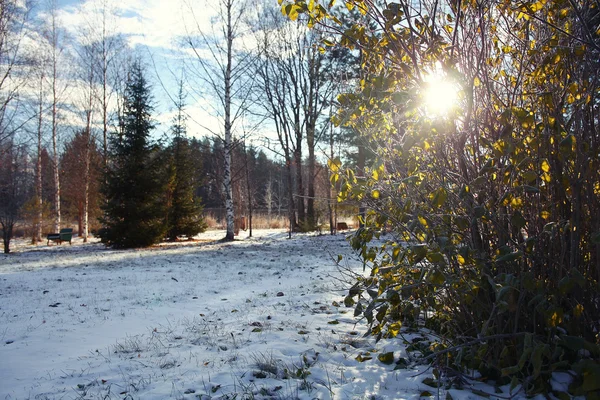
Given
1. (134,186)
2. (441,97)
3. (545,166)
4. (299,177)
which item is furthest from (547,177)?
(299,177)

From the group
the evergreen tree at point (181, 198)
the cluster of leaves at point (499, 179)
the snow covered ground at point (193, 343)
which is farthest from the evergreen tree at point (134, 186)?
the cluster of leaves at point (499, 179)

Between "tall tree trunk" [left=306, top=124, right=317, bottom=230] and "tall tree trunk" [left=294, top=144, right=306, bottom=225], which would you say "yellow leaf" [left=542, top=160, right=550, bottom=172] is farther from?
"tall tree trunk" [left=294, top=144, right=306, bottom=225]

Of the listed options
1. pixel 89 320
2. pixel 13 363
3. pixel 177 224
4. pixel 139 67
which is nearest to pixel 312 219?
pixel 177 224

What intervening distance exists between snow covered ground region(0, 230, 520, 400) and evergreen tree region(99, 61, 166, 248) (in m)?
6.70

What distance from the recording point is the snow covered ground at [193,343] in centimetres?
246

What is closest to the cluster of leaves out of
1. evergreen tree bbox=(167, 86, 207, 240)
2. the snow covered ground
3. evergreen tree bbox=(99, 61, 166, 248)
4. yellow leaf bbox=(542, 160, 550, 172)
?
yellow leaf bbox=(542, 160, 550, 172)

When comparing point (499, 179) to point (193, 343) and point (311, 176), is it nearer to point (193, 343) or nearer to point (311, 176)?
point (193, 343)

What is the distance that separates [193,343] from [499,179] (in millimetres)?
2917

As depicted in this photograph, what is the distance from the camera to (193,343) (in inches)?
134

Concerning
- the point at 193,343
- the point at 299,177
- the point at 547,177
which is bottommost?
the point at 193,343

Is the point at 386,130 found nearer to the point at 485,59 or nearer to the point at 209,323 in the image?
the point at 485,59

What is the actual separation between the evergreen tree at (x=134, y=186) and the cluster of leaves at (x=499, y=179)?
12.8 m

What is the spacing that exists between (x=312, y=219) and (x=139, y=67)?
10533mm

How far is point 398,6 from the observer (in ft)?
7.66
